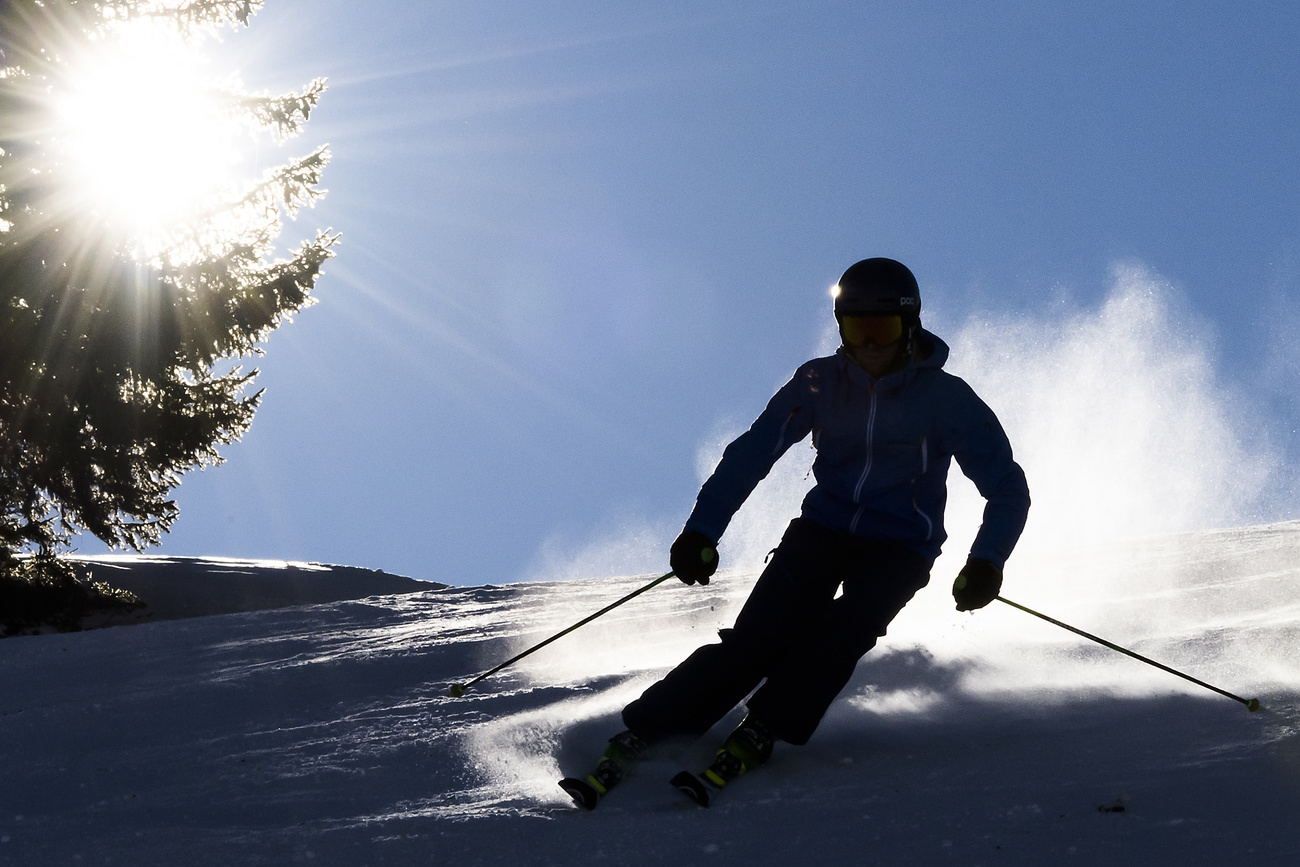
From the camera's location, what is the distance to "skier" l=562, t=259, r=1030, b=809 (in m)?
2.67

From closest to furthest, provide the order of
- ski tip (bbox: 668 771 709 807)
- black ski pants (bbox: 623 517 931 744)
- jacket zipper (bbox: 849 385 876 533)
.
Result: ski tip (bbox: 668 771 709 807) → black ski pants (bbox: 623 517 931 744) → jacket zipper (bbox: 849 385 876 533)

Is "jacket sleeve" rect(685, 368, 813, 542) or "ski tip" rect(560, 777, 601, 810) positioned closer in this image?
"ski tip" rect(560, 777, 601, 810)

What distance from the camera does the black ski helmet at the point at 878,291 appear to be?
2.89m

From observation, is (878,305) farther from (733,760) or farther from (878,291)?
(733,760)

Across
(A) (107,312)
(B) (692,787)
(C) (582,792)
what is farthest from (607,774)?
(A) (107,312)

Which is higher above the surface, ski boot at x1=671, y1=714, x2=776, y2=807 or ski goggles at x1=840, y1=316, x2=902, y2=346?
ski goggles at x1=840, y1=316, x2=902, y2=346

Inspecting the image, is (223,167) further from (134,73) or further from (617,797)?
(617,797)

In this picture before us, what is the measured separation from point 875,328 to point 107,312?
9616 mm

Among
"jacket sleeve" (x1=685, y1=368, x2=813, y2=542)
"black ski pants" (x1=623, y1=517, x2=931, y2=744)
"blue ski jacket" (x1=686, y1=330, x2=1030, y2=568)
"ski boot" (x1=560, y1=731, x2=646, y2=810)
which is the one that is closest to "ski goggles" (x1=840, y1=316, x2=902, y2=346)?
"blue ski jacket" (x1=686, y1=330, x2=1030, y2=568)

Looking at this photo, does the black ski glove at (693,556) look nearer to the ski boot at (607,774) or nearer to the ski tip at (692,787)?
the ski boot at (607,774)

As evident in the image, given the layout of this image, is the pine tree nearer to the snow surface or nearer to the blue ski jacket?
the snow surface

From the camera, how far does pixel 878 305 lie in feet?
9.45

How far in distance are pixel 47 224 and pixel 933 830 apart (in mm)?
11125

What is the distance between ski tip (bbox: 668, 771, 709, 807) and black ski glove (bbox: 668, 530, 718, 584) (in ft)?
2.21
